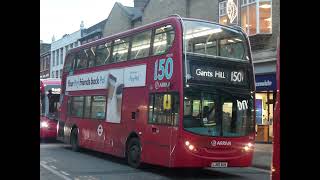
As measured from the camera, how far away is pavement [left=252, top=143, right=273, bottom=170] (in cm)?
1434

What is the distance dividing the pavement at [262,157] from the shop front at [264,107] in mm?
809

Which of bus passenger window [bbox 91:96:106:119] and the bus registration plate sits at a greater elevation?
bus passenger window [bbox 91:96:106:119]

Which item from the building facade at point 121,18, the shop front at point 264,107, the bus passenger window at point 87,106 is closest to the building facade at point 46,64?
the building facade at point 121,18

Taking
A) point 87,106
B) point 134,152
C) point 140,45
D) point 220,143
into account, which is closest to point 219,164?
point 220,143

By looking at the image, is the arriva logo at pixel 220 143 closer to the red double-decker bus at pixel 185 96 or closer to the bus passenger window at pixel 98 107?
the red double-decker bus at pixel 185 96

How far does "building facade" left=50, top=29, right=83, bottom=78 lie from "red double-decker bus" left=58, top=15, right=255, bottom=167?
1429 inches

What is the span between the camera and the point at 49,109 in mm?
21797

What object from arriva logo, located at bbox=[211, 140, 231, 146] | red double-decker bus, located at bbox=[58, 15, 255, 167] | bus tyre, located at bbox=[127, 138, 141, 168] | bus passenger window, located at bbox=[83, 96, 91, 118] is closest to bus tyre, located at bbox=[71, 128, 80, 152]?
bus passenger window, located at bbox=[83, 96, 91, 118]

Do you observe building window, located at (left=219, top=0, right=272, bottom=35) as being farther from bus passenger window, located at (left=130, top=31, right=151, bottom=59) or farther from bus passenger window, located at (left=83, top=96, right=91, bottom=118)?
bus passenger window, located at (left=130, top=31, right=151, bottom=59)

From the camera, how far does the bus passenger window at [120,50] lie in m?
14.0

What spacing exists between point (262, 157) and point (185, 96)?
6.45m
